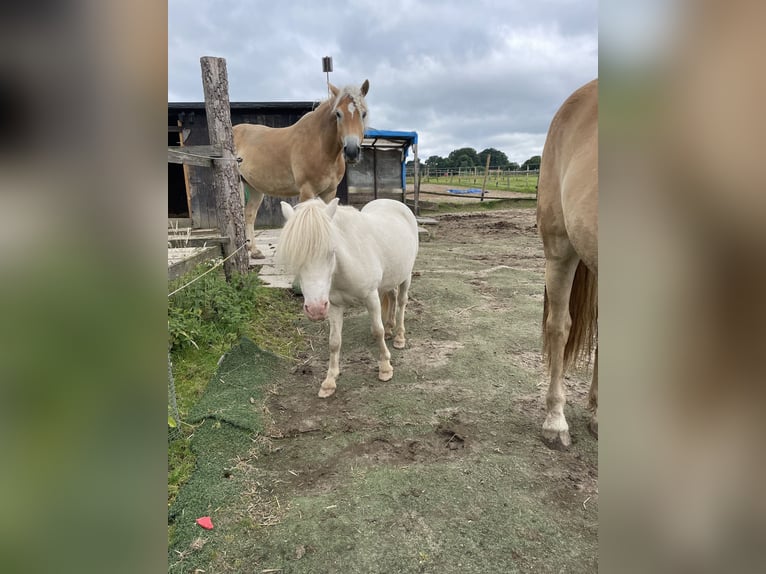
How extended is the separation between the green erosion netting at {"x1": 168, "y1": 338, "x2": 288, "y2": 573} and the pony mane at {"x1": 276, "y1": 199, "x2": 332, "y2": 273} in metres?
0.95

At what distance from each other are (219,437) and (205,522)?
22.8 inches

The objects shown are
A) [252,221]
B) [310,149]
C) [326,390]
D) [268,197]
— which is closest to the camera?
[326,390]

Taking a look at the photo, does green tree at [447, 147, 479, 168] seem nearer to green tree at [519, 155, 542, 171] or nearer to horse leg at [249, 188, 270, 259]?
green tree at [519, 155, 542, 171]

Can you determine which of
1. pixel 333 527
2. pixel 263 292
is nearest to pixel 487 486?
pixel 333 527

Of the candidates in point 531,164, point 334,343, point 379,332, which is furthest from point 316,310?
point 531,164

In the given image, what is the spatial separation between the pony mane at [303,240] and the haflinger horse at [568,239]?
1210mm

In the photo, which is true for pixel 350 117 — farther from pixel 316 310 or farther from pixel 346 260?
pixel 316 310

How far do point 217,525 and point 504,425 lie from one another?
5.28ft

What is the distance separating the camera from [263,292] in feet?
14.1

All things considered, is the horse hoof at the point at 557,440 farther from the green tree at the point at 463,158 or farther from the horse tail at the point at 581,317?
the green tree at the point at 463,158

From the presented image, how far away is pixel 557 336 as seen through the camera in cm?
232
